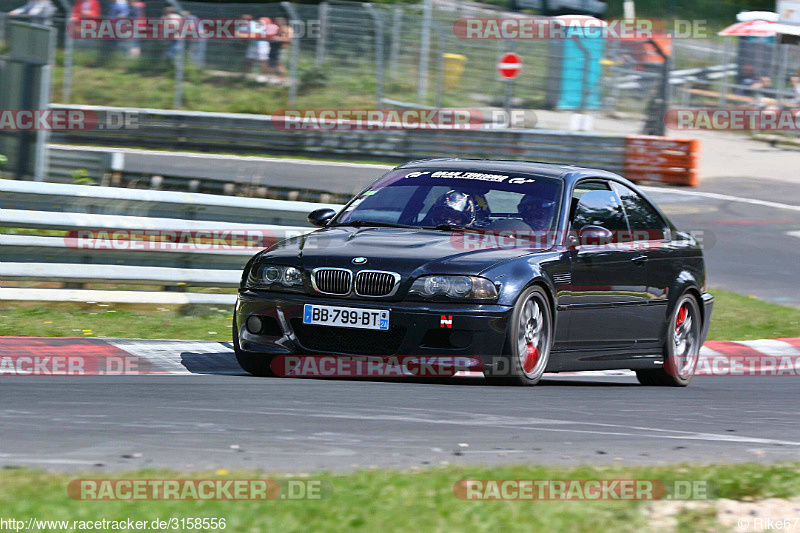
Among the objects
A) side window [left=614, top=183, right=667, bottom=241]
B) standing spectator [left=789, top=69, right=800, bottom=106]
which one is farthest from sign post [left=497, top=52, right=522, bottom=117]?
side window [left=614, top=183, right=667, bottom=241]

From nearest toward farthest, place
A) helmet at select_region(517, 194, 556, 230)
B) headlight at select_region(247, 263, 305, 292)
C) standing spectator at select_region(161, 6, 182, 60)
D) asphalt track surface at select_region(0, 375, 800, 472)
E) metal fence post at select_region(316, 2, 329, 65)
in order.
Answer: asphalt track surface at select_region(0, 375, 800, 472)
headlight at select_region(247, 263, 305, 292)
helmet at select_region(517, 194, 556, 230)
metal fence post at select_region(316, 2, 329, 65)
standing spectator at select_region(161, 6, 182, 60)

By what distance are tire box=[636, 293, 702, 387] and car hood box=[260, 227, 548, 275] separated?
6.05 feet

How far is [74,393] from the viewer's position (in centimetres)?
583

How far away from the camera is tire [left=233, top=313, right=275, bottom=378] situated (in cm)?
692

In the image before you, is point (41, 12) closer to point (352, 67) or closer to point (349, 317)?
point (352, 67)

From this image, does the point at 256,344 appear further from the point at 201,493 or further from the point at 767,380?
the point at 767,380

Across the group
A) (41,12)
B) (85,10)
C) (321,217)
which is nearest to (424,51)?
(85,10)

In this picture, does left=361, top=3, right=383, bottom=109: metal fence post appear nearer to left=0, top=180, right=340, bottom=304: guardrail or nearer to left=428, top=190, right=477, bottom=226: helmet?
left=0, top=180, right=340, bottom=304: guardrail

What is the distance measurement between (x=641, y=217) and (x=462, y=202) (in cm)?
152

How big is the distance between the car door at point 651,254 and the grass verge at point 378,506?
3758mm

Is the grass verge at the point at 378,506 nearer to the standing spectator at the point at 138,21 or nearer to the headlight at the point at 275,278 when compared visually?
the headlight at the point at 275,278

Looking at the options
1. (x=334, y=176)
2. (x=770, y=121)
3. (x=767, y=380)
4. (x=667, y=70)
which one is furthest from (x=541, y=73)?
(x=767, y=380)

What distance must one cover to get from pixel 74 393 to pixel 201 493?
2.22 meters

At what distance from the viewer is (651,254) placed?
8141mm
